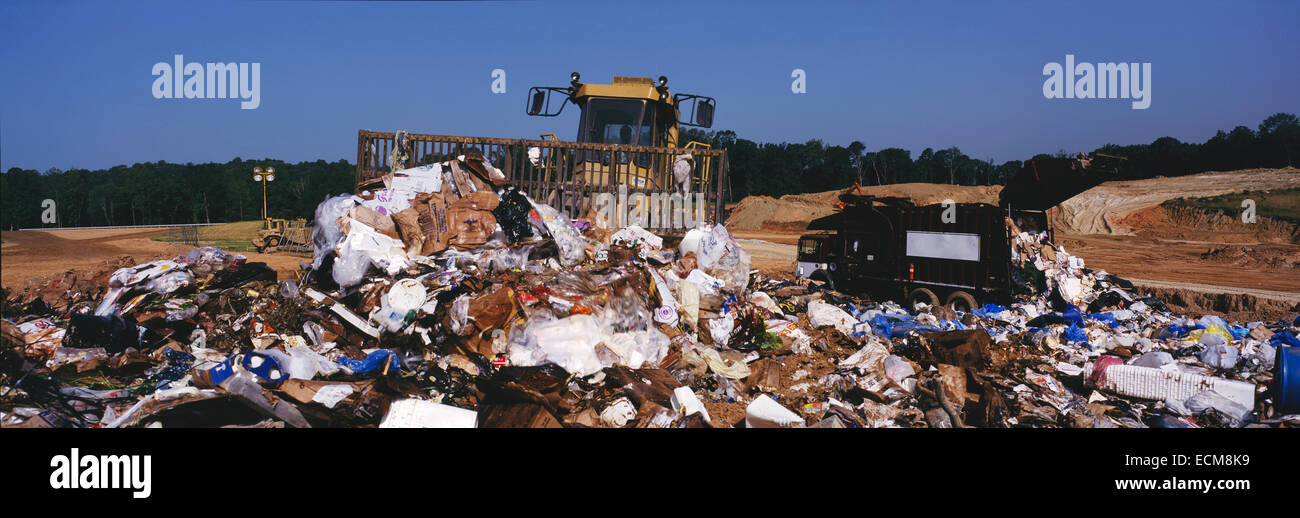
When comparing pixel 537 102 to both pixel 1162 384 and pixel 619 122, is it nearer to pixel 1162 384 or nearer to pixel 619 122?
pixel 619 122

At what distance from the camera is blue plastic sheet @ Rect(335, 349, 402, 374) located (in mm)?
4629

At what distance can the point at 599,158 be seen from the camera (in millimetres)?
8539

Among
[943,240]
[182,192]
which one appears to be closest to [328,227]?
[943,240]

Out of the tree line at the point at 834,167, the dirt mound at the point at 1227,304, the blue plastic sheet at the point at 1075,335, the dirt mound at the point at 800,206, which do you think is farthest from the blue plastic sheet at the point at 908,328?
the tree line at the point at 834,167

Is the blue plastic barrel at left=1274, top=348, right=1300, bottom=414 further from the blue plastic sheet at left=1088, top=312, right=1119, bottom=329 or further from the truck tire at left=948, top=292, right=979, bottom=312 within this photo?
the truck tire at left=948, top=292, right=979, bottom=312

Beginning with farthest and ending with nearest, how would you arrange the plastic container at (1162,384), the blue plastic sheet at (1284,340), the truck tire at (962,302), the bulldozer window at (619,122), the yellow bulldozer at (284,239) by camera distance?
1. the yellow bulldozer at (284,239)
2. the bulldozer window at (619,122)
3. the truck tire at (962,302)
4. the blue plastic sheet at (1284,340)
5. the plastic container at (1162,384)

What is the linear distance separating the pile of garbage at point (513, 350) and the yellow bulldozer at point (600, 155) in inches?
31.4

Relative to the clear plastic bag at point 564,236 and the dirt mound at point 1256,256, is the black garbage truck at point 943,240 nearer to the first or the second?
the clear plastic bag at point 564,236

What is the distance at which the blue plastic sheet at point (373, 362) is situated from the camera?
4.63 m

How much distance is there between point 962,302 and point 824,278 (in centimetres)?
228

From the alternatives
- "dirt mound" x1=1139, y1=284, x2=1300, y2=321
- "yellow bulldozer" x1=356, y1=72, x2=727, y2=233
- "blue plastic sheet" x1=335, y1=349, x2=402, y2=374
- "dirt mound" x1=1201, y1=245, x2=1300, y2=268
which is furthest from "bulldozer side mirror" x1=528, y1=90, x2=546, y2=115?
"dirt mound" x1=1201, y1=245, x2=1300, y2=268

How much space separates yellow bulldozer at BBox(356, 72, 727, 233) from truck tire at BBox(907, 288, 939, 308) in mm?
2846

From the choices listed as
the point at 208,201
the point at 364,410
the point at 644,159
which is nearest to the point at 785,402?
the point at 364,410
